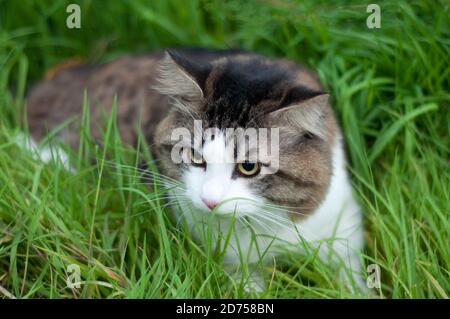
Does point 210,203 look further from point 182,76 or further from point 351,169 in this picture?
point 351,169

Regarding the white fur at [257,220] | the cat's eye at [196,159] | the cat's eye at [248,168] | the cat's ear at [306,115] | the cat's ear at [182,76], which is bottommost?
the white fur at [257,220]

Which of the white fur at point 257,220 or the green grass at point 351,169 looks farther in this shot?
the green grass at point 351,169

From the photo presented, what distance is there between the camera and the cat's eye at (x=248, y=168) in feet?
6.73

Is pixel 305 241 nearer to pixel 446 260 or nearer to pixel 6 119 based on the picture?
pixel 446 260

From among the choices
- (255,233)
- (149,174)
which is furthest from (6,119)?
(255,233)

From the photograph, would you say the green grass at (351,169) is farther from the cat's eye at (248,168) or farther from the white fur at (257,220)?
the cat's eye at (248,168)

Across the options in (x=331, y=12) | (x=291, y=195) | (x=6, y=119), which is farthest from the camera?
(x=6, y=119)

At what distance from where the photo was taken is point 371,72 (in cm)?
276

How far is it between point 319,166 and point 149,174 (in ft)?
2.01

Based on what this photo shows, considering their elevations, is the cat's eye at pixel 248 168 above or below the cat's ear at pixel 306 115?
below

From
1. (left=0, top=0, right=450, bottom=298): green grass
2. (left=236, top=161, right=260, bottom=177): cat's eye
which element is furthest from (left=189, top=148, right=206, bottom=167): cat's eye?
(left=0, top=0, right=450, bottom=298): green grass

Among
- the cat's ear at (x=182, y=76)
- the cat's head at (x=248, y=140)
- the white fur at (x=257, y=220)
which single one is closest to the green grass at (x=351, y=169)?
the white fur at (x=257, y=220)

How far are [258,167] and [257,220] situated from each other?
186mm

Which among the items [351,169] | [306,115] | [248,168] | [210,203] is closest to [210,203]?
[210,203]
